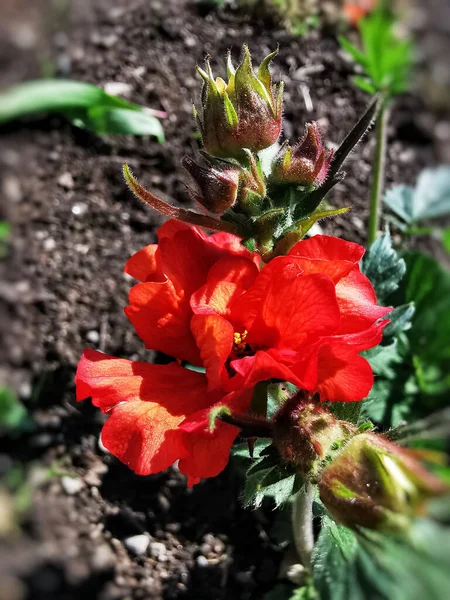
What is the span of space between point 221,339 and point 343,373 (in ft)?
0.44

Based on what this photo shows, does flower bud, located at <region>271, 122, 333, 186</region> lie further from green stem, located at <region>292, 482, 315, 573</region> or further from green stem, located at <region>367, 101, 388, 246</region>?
green stem, located at <region>367, 101, 388, 246</region>

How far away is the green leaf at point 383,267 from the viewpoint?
0.93 m

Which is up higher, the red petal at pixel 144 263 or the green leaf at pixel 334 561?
the red petal at pixel 144 263

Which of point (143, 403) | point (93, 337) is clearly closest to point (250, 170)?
point (143, 403)

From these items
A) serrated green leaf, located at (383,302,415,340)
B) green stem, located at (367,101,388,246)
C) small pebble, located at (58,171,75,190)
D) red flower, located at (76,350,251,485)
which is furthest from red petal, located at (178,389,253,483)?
small pebble, located at (58,171,75,190)

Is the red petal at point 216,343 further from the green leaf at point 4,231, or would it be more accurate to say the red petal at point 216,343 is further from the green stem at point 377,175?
the green leaf at point 4,231

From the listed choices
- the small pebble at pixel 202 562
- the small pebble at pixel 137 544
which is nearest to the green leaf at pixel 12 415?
the small pebble at pixel 137 544

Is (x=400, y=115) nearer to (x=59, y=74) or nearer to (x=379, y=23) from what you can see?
(x=379, y=23)

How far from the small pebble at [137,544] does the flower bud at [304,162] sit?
0.71 meters

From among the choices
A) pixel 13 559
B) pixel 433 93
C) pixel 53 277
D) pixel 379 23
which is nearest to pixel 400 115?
pixel 433 93

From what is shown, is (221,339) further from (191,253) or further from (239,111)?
(239,111)

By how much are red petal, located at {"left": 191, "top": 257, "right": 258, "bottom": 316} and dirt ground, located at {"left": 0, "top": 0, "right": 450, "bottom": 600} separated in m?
0.42

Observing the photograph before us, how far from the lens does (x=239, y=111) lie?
0.67 meters

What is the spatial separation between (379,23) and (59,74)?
81 cm
